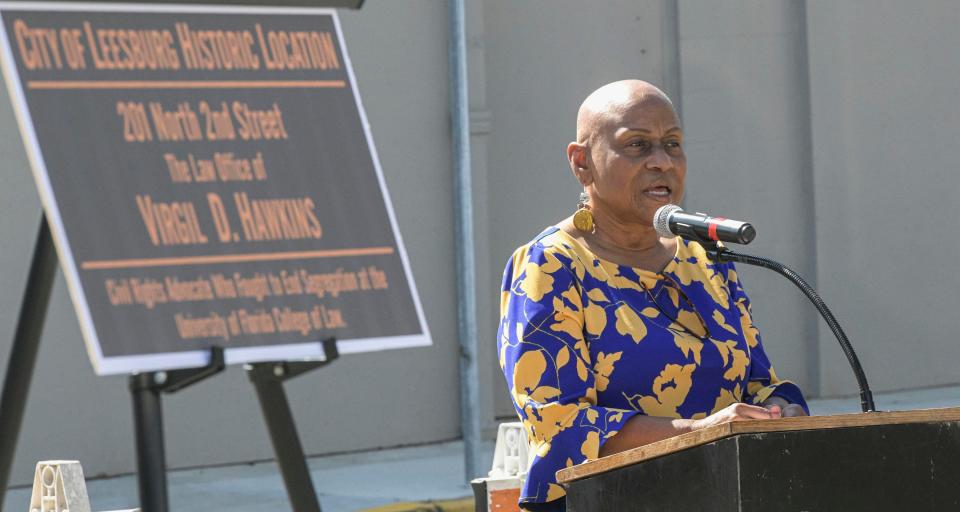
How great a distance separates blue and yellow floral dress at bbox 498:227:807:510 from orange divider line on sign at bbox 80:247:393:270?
486 mm

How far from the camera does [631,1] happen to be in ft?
32.4

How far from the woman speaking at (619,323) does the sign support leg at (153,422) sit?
66 cm

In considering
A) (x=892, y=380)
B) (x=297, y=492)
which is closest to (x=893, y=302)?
(x=892, y=380)

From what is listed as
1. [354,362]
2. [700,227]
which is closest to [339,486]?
[354,362]

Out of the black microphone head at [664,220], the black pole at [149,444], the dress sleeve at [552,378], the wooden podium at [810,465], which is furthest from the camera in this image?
the black pole at [149,444]

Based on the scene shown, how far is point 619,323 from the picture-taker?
3332mm

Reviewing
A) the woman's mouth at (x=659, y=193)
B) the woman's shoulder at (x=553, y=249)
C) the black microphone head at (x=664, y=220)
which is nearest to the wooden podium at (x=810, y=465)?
the black microphone head at (x=664, y=220)

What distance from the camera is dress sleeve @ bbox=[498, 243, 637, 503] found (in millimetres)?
3209

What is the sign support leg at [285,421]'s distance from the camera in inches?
144

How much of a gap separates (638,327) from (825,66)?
725cm

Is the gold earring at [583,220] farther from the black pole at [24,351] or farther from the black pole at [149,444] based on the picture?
the black pole at [24,351]

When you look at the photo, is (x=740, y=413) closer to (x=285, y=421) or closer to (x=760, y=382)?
(x=760, y=382)

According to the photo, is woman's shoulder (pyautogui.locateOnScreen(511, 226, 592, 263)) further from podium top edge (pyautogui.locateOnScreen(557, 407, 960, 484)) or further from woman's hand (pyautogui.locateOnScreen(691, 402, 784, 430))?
podium top edge (pyautogui.locateOnScreen(557, 407, 960, 484))

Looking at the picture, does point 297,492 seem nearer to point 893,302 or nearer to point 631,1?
point 631,1
